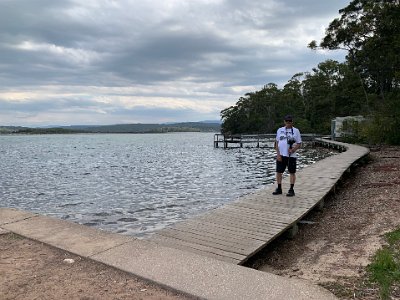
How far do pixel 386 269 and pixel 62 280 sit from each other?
408 cm

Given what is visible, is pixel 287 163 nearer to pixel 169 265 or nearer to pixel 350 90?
pixel 169 265

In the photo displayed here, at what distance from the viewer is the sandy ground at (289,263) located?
3.84 m

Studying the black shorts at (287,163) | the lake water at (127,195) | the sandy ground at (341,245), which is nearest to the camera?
the sandy ground at (341,245)

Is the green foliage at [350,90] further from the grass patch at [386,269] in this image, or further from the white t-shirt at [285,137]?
the grass patch at [386,269]

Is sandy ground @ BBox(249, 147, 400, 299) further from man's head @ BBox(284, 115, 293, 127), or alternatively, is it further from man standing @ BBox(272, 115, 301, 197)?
man's head @ BBox(284, 115, 293, 127)

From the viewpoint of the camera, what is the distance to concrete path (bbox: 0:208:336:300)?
3668 mm

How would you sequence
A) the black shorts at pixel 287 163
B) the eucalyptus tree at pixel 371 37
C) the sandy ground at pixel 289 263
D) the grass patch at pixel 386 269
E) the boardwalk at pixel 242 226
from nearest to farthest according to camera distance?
the sandy ground at pixel 289 263
the grass patch at pixel 386 269
the boardwalk at pixel 242 226
the black shorts at pixel 287 163
the eucalyptus tree at pixel 371 37

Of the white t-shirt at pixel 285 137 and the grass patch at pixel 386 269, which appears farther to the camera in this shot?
the white t-shirt at pixel 285 137

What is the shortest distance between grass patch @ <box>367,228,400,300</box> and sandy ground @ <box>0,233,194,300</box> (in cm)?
233

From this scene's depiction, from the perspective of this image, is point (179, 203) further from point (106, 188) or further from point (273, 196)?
point (106, 188)

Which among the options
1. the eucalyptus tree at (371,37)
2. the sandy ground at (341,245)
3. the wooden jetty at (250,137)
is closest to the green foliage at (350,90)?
the eucalyptus tree at (371,37)

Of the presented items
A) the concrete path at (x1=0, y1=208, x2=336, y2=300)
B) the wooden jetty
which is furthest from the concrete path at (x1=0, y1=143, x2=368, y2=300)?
the wooden jetty

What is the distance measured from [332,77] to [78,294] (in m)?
69.7

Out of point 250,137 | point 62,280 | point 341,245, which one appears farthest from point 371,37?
point 62,280
